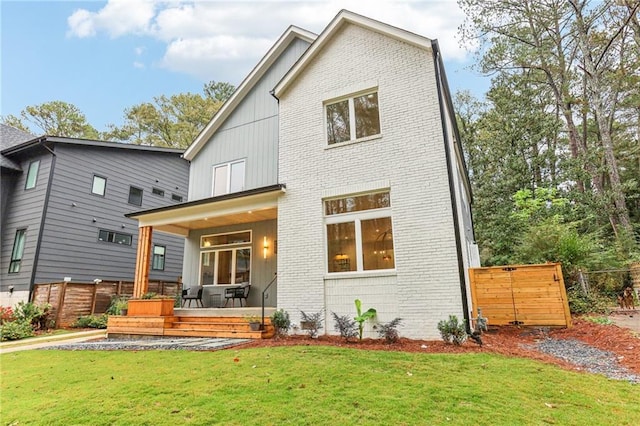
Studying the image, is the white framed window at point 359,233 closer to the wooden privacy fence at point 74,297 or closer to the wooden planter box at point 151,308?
the wooden planter box at point 151,308

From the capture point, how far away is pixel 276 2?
13258 mm

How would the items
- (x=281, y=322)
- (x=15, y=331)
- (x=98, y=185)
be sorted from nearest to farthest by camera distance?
(x=281, y=322)
(x=15, y=331)
(x=98, y=185)

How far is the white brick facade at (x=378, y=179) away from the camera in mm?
7000

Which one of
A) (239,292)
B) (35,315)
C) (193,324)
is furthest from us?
(35,315)

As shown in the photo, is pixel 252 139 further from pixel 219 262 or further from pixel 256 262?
pixel 219 262

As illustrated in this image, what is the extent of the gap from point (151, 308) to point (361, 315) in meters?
6.01

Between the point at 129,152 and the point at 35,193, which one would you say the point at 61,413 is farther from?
the point at 129,152

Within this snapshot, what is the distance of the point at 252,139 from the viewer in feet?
39.6

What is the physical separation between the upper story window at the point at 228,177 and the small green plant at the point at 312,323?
5.67 meters

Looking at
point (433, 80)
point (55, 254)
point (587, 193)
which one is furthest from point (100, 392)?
point (587, 193)

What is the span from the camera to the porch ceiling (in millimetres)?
9352

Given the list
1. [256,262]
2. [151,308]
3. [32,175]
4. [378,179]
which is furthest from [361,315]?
[32,175]

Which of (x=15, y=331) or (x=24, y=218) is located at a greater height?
(x=24, y=218)

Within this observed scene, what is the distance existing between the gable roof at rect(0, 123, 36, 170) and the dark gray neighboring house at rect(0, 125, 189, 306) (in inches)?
1.6
